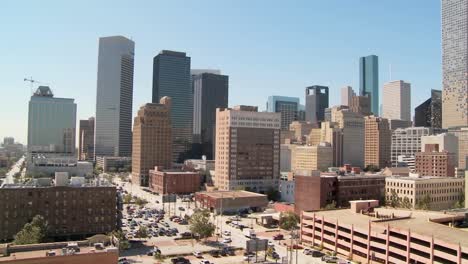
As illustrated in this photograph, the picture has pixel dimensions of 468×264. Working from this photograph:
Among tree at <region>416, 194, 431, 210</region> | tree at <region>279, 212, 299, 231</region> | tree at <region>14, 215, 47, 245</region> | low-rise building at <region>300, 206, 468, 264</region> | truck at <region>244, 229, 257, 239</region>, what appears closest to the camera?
low-rise building at <region>300, 206, 468, 264</region>

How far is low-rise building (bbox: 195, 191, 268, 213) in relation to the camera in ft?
524

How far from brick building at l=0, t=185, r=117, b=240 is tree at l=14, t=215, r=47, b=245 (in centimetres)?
366

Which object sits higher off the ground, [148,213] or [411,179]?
[411,179]

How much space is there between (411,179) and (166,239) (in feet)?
300

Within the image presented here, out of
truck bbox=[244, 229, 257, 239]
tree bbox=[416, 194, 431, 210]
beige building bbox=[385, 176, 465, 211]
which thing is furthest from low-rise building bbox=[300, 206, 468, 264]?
beige building bbox=[385, 176, 465, 211]

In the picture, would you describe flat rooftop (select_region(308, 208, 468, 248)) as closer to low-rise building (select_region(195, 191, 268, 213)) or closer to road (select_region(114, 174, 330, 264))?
road (select_region(114, 174, 330, 264))

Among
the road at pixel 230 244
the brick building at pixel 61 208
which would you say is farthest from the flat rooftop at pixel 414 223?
the brick building at pixel 61 208

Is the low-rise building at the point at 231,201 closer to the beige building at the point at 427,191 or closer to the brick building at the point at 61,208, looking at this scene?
the beige building at the point at 427,191

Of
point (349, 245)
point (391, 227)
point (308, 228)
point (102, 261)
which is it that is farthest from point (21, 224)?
point (391, 227)

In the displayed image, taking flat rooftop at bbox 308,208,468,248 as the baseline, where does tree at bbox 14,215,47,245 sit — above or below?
below

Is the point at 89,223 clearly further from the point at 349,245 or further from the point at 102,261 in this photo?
the point at 349,245

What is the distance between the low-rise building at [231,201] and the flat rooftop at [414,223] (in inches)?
2163

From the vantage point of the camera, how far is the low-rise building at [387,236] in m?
77.8

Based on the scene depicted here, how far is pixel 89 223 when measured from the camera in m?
109
